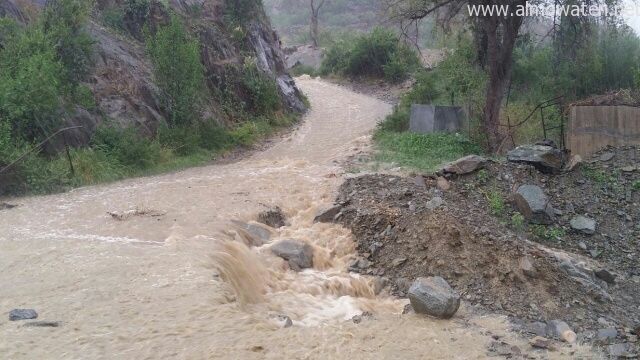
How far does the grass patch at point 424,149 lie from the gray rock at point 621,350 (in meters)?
7.19

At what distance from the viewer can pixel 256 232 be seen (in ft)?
33.9

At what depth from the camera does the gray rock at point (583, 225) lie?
10.0 m

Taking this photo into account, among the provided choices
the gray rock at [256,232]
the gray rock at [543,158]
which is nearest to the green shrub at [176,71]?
the gray rock at [256,232]

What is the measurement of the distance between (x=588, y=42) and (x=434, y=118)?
4315mm

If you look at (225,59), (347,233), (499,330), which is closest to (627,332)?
(499,330)

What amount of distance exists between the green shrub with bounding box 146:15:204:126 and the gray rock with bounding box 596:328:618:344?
1233 centimetres

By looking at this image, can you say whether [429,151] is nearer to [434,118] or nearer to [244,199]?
[434,118]

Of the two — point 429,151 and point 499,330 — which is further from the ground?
point 429,151

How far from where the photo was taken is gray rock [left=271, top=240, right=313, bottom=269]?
9.42 metres

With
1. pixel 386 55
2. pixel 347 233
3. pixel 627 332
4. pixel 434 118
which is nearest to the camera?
pixel 627 332

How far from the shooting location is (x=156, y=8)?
2008 cm

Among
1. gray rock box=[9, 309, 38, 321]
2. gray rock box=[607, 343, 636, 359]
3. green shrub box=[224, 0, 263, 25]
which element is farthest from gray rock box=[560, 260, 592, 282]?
green shrub box=[224, 0, 263, 25]

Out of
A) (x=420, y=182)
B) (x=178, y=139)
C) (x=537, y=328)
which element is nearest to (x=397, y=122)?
(x=178, y=139)

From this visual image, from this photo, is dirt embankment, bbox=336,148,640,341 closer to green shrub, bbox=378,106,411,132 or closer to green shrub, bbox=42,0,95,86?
green shrub, bbox=378,106,411,132
